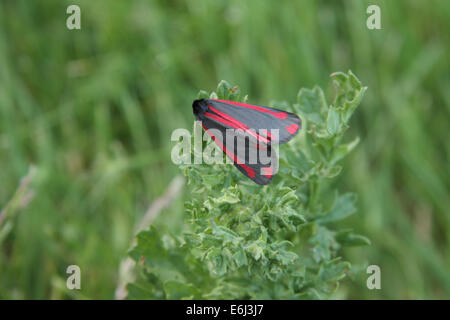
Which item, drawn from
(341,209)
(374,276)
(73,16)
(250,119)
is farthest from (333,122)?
(73,16)

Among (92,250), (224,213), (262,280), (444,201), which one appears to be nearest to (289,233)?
(262,280)

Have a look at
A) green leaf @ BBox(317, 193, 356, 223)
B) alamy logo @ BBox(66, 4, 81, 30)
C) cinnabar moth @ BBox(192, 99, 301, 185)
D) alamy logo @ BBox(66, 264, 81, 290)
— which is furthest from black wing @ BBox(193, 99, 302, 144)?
alamy logo @ BBox(66, 4, 81, 30)

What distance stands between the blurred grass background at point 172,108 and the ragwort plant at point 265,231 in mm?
964

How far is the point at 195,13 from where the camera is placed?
369cm

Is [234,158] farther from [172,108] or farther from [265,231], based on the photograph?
[172,108]

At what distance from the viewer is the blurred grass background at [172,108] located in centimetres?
290

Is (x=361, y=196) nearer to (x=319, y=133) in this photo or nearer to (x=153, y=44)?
Answer: (x=319, y=133)

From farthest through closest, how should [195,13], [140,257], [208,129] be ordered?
[195,13], [140,257], [208,129]

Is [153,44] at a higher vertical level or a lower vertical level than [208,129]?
higher

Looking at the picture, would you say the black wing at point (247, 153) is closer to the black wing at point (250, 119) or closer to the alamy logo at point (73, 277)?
the black wing at point (250, 119)

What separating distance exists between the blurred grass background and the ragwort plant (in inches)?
38.0

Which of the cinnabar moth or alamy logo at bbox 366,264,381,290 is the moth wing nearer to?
the cinnabar moth

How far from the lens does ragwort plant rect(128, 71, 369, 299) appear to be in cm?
144

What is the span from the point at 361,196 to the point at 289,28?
50.7 inches
